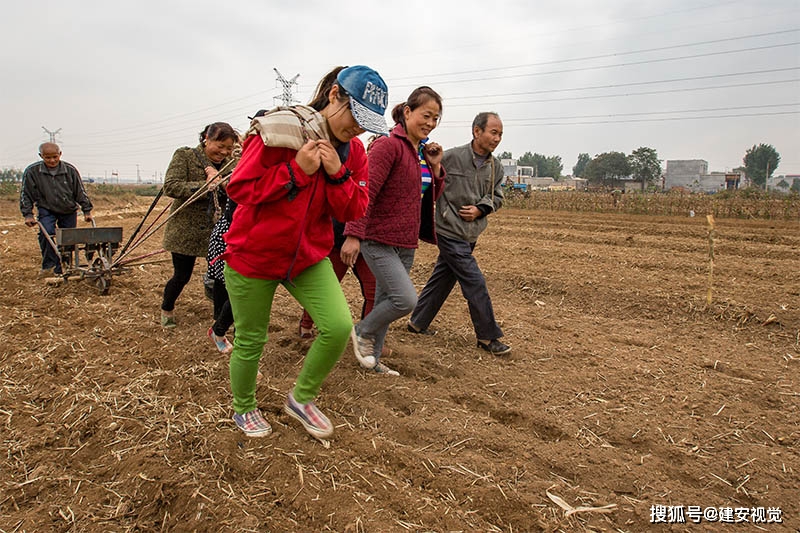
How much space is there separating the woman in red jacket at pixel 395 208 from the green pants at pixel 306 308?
82cm

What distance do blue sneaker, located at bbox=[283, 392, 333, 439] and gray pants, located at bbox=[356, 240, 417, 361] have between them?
91 centimetres

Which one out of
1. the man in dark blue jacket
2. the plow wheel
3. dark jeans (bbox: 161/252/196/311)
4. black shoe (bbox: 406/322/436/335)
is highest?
the man in dark blue jacket

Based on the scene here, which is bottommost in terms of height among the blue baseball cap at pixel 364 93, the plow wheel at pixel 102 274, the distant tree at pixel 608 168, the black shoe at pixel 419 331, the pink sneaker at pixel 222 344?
the black shoe at pixel 419 331

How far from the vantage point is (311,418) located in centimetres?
295

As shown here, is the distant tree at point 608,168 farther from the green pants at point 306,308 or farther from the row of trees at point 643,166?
the green pants at point 306,308

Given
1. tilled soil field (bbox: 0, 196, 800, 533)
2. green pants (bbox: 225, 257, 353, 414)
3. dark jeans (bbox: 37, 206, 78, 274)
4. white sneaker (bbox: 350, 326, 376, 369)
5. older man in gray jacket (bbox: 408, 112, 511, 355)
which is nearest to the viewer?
tilled soil field (bbox: 0, 196, 800, 533)

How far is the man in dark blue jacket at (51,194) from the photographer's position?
6.73 meters

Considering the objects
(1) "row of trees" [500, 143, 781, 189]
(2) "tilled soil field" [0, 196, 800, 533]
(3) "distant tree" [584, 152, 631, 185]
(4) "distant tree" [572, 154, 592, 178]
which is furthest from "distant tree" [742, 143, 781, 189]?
(2) "tilled soil field" [0, 196, 800, 533]

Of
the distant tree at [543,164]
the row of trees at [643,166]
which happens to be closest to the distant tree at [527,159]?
the distant tree at [543,164]

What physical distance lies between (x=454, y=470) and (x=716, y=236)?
44.0 ft

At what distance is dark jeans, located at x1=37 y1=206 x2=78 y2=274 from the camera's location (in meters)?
6.95

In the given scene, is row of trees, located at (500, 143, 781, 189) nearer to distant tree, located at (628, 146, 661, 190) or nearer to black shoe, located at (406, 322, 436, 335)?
distant tree, located at (628, 146, 661, 190)

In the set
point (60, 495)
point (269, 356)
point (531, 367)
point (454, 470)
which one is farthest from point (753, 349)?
point (60, 495)

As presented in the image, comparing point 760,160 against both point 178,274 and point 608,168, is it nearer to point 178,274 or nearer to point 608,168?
point 608,168
